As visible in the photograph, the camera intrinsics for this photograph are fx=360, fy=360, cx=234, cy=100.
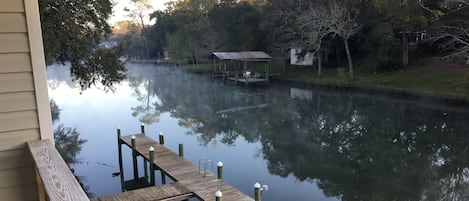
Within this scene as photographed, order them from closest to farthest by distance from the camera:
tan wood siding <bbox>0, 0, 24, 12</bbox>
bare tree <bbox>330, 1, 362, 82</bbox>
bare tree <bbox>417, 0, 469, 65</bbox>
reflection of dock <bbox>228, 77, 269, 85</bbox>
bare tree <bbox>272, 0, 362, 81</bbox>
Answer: tan wood siding <bbox>0, 0, 24, 12</bbox>, bare tree <bbox>417, 0, 469, 65</bbox>, bare tree <bbox>330, 1, 362, 82</bbox>, bare tree <bbox>272, 0, 362, 81</bbox>, reflection of dock <bbox>228, 77, 269, 85</bbox>

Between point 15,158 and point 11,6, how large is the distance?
71 cm

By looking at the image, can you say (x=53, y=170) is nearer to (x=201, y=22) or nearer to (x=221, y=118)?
(x=221, y=118)

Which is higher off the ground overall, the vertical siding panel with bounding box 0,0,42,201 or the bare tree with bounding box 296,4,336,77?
the bare tree with bounding box 296,4,336,77

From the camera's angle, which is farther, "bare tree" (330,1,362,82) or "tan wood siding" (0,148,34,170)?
"bare tree" (330,1,362,82)

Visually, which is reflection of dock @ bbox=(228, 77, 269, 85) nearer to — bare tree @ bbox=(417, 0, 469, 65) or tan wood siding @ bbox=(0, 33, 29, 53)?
bare tree @ bbox=(417, 0, 469, 65)

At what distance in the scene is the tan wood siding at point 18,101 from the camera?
5.54ft

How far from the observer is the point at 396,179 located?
7.78 metres

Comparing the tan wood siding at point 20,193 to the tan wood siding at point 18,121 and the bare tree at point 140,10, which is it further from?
the bare tree at point 140,10

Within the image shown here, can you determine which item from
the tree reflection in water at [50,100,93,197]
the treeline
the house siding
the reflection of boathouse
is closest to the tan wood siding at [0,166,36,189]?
the house siding

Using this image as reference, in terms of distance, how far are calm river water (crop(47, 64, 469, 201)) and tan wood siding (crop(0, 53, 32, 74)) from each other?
5984 mm

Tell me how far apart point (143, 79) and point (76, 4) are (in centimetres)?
2062

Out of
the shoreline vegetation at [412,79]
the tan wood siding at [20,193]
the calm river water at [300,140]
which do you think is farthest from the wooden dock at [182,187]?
the shoreline vegetation at [412,79]

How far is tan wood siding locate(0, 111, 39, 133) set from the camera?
66.9 inches

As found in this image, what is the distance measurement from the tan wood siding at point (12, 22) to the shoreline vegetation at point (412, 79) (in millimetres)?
16298
